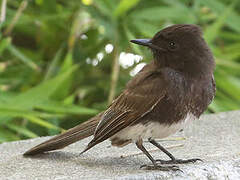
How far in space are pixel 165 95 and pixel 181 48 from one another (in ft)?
0.97

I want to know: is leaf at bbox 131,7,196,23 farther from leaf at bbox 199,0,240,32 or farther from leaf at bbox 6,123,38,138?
leaf at bbox 6,123,38,138

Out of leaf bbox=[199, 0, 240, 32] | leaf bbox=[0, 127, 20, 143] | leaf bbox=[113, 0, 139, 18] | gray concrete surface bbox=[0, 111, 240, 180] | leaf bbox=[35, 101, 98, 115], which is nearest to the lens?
gray concrete surface bbox=[0, 111, 240, 180]

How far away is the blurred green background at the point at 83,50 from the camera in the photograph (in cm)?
529

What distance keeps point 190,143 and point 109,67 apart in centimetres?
204

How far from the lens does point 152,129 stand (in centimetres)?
346

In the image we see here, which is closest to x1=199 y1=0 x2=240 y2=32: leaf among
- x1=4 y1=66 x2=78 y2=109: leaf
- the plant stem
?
the plant stem

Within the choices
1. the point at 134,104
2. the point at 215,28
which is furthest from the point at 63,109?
the point at 134,104

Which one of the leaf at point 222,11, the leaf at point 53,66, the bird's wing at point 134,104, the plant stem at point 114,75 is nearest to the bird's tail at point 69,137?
the bird's wing at point 134,104

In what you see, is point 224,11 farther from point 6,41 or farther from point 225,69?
point 6,41

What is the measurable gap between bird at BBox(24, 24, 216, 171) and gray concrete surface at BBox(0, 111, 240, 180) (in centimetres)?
12

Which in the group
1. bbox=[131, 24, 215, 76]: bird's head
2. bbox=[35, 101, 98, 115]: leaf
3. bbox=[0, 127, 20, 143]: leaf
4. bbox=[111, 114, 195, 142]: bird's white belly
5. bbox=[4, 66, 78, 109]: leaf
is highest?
bbox=[131, 24, 215, 76]: bird's head

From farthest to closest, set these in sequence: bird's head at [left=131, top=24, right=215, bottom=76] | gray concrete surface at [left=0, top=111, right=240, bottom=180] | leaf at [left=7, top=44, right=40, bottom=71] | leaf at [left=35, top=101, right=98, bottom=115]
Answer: leaf at [left=7, top=44, right=40, bottom=71], leaf at [left=35, top=101, right=98, bottom=115], bird's head at [left=131, top=24, right=215, bottom=76], gray concrete surface at [left=0, top=111, right=240, bottom=180]

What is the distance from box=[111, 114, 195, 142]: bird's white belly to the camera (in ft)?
11.3

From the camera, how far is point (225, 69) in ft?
19.3
